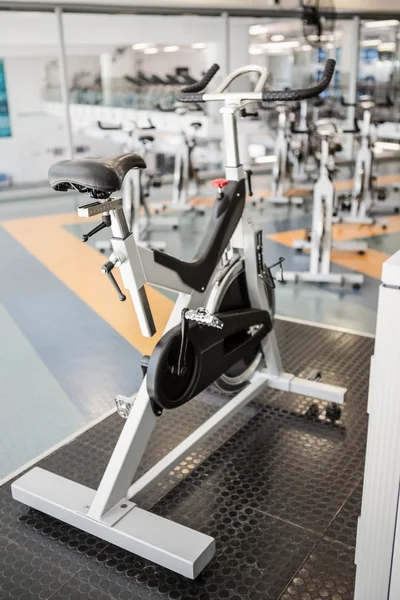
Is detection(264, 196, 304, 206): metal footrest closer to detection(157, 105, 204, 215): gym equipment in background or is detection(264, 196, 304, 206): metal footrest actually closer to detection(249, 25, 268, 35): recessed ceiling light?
detection(157, 105, 204, 215): gym equipment in background

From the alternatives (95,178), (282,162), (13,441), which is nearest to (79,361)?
(13,441)

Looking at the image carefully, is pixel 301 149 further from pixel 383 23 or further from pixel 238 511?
pixel 238 511

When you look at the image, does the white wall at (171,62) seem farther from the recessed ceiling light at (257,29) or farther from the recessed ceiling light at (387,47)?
the recessed ceiling light at (387,47)

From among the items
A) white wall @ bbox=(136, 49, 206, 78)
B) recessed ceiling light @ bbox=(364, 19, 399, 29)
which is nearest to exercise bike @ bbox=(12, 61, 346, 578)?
white wall @ bbox=(136, 49, 206, 78)

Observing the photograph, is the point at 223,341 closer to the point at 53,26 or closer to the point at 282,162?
the point at 282,162

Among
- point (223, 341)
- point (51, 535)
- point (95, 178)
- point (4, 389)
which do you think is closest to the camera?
point (95, 178)

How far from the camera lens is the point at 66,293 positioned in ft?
16.1

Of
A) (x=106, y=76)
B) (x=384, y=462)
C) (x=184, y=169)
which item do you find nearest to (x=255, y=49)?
(x=106, y=76)

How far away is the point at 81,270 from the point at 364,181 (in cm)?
342

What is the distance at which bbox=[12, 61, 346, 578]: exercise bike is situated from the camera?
202 cm

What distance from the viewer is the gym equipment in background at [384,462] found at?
113cm

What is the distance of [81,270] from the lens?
17.9ft

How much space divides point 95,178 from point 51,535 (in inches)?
54.5

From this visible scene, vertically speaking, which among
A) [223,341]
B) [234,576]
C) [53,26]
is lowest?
[234,576]
